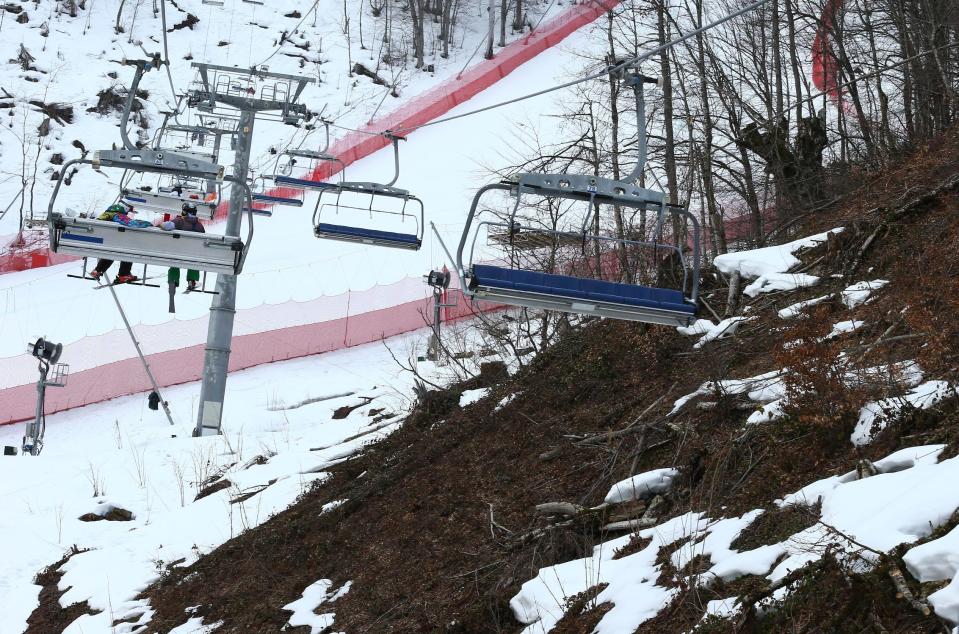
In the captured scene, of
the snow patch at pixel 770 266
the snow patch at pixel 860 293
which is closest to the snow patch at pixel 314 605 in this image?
the snow patch at pixel 860 293

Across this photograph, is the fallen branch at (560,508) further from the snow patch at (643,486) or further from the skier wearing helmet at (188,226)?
the skier wearing helmet at (188,226)

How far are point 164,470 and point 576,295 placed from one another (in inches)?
484

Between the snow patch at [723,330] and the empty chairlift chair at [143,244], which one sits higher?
the empty chairlift chair at [143,244]

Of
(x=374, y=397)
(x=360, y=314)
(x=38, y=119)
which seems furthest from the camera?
(x=38, y=119)

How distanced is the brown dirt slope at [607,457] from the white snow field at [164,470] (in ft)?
3.15

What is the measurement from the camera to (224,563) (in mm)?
12109

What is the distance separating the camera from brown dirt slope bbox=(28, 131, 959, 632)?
24.0 feet

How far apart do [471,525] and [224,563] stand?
3.79 metres

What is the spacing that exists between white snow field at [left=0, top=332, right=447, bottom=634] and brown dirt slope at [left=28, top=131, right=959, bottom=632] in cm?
96

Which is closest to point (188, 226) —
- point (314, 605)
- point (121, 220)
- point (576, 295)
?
point (121, 220)

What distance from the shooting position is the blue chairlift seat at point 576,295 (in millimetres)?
7836

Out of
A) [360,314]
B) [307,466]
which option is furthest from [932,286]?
[360,314]

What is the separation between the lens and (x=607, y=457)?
9508 mm

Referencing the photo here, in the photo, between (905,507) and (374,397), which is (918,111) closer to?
(374,397)
